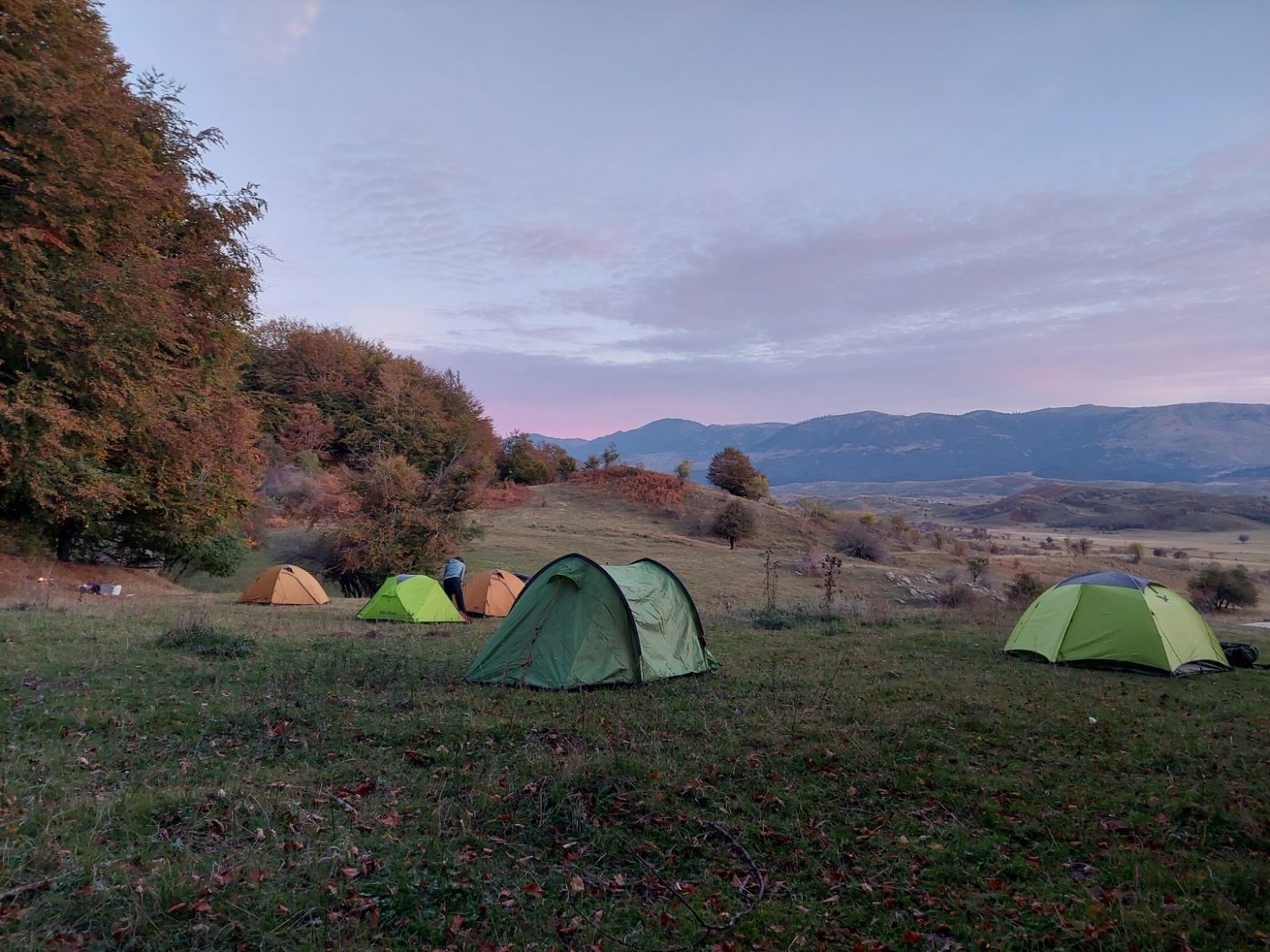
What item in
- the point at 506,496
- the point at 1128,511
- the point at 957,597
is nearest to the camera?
the point at 957,597

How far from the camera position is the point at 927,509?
139m

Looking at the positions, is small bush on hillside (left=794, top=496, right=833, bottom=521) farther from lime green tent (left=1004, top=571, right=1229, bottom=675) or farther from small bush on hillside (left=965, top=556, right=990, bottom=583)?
Answer: lime green tent (left=1004, top=571, right=1229, bottom=675)

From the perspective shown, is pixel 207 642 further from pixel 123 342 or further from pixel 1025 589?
pixel 1025 589

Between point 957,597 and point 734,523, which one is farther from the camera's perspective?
point 734,523

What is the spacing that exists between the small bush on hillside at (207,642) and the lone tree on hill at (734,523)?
39155 mm

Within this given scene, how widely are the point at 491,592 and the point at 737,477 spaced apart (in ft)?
145

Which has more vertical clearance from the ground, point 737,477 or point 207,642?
point 737,477

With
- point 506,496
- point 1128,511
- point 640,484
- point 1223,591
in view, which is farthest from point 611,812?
point 1128,511

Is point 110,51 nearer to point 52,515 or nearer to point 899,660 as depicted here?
point 52,515

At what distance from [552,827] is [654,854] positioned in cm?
85

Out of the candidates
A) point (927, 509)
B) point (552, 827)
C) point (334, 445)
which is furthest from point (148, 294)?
point (927, 509)

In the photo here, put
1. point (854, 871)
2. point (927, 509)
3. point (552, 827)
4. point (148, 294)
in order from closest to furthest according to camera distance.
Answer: point (854, 871) → point (552, 827) → point (148, 294) → point (927, 509)

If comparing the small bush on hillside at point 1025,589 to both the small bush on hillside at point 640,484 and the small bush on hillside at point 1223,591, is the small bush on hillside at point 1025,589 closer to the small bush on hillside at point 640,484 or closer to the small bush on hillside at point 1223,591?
the small bush on hillside at point 1223,591

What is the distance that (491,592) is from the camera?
66.8 feet
